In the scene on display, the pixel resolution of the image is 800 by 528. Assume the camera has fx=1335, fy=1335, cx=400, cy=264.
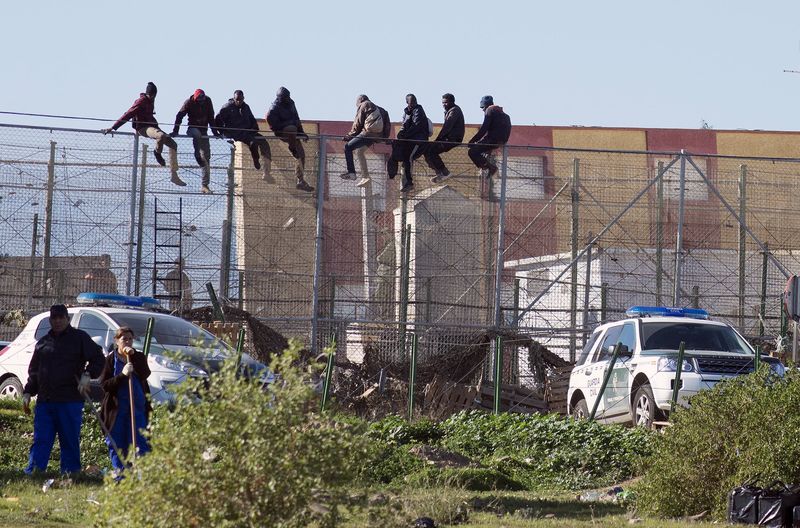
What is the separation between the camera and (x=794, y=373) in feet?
34.4

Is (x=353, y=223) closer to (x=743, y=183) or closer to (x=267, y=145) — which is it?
(x=267, y=145)

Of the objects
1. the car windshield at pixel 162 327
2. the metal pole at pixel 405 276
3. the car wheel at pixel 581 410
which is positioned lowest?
the car wheel at pixel 581 410

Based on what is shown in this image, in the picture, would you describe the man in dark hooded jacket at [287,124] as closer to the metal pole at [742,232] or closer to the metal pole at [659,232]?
the metal pole at [659,232]

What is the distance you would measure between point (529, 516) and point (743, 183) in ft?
49.4

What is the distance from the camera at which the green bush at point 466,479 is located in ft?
38.7

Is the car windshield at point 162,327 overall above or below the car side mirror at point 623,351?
above

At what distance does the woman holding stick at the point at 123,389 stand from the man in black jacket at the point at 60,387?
49 cm

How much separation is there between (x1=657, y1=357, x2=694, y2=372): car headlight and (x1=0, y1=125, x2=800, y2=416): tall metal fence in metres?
4.50

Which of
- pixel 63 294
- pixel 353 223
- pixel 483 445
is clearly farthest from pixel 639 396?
pixel 63 294

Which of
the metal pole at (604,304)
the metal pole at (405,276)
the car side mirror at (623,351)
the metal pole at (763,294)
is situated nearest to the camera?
the car side mirror at (623,351)

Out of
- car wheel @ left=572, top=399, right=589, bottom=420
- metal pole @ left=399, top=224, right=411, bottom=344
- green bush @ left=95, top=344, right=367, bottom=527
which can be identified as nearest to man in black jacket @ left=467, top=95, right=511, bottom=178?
metal pole @ left=399, top=224, right=411, bottom=344

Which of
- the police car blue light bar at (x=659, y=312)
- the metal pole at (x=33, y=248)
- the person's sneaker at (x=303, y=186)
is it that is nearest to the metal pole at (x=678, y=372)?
the police car blue light bar at (x=659, y=312)

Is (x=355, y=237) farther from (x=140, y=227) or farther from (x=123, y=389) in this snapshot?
(x=123, y=389)

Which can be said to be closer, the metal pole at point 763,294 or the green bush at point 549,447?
the green bush at point 549,447
